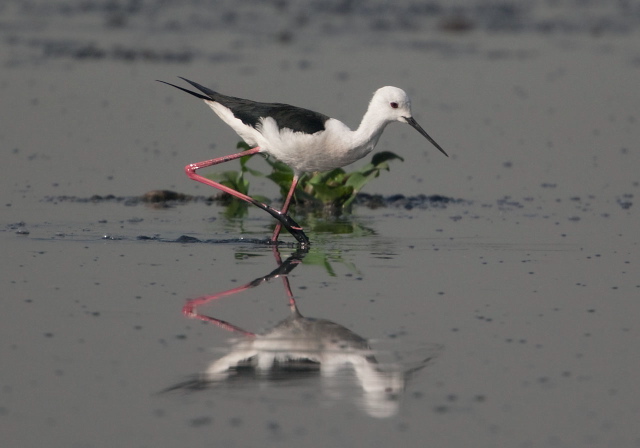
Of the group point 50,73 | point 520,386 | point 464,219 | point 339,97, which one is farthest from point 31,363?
point 50,73

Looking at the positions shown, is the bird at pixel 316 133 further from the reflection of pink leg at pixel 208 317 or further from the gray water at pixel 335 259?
the reflection of pink leg at pixel 208 317

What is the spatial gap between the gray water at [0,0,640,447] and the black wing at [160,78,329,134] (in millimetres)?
789

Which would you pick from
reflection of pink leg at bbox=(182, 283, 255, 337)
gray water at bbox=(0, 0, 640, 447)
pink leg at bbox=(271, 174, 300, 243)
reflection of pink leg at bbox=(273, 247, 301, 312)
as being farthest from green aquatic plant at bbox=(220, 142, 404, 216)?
reflection of pink leg at bbox=(182, 283, 255, 337)

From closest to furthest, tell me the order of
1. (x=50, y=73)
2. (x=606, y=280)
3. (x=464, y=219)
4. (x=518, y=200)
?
(x=606, y=280) → (x=464, y=219) → (x=518, y=200) → (x=50, y=73)

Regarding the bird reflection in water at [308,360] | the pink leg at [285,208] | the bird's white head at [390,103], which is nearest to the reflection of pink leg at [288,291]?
the bird reflection in water at [308,360]

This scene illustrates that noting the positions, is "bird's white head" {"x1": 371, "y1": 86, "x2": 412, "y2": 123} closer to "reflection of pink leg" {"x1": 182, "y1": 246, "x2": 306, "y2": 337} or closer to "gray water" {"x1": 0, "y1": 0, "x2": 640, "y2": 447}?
"gray water" {"x1": 0, "y1": 0, "x2": 640, "y2": 447}

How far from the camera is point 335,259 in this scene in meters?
7.57

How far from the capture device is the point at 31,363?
17.5 feet

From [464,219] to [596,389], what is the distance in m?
3.84

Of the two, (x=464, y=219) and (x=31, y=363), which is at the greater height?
(x=464, y=219)

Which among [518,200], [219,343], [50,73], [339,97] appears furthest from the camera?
[50,73]

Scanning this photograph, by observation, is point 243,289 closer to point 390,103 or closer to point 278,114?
point 278,114

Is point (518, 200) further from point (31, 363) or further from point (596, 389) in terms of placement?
point (31, 363)

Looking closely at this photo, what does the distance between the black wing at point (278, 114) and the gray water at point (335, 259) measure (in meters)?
0.79
